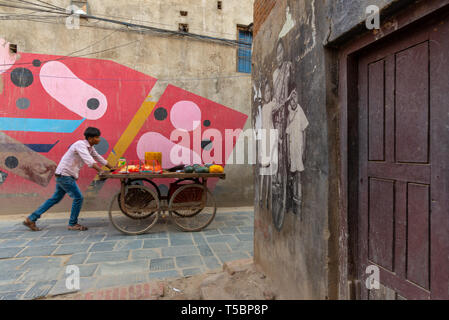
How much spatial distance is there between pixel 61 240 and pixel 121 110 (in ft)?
10.6

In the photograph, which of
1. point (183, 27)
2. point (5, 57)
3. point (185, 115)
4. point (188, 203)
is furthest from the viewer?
point (183, 27)

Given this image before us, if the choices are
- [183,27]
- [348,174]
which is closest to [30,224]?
[348,174]

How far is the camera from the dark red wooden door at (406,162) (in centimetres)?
125

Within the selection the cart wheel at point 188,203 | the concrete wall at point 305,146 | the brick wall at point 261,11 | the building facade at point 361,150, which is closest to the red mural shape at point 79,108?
the cart wheel at point 188,203

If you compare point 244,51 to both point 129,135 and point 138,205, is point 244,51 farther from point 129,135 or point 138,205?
point 138,205

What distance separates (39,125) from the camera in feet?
19.1

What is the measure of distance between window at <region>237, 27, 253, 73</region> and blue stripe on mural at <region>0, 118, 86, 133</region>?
4.34 meters

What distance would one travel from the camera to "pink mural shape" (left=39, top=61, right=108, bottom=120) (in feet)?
19.4

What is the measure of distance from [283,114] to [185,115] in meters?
4.43

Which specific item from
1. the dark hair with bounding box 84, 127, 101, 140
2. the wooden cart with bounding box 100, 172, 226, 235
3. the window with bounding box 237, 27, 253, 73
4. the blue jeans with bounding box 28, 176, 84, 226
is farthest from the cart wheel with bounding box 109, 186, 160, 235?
the window with bounding box 237, 27, 253, 73

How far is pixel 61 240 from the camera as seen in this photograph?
13.9 ft

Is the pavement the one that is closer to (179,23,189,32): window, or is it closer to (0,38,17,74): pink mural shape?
(0,38,17,74): pink mural shape

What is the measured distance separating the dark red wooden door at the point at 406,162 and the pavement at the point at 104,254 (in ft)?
7.54

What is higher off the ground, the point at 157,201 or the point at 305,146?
the point at 305,146
